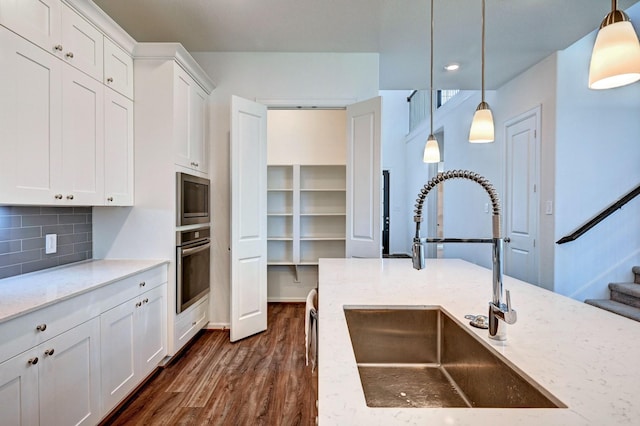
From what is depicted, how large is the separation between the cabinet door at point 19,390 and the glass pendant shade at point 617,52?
7.42 feet

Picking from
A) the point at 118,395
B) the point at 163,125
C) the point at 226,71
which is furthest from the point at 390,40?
the point at 118,395

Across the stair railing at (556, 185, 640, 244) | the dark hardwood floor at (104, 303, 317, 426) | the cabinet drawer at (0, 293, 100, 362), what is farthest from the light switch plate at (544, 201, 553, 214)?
the cabinet drawer at (0, 293, 100, 362)

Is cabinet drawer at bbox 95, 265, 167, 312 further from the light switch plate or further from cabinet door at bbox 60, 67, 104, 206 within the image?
the light switch plate

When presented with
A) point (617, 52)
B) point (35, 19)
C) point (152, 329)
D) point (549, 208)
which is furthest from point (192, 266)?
point (549, 208)

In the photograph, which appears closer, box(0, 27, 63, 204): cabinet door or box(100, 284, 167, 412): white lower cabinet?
box(0, 27, 63, 204): cabinet door

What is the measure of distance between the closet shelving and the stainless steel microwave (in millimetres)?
1339

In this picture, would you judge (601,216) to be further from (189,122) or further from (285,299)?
(189,122)

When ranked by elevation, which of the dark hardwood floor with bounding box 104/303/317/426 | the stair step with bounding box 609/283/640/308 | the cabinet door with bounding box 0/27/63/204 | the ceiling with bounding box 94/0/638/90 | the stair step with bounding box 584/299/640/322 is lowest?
the dark hardwood floor with bounding box 104/303/317/426

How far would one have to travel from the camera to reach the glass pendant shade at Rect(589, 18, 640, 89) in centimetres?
88

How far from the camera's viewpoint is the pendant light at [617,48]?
Answer: 34.7 inches

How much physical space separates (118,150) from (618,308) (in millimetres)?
4239

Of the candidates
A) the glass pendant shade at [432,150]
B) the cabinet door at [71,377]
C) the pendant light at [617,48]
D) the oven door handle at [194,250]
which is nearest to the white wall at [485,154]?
the glass pendant shade at [432,150]

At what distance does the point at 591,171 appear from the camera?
3.14 meters

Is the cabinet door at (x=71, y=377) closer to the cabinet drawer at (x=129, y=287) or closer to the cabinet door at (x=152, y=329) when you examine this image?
the cabinet drawer at (x=129, y=287)
